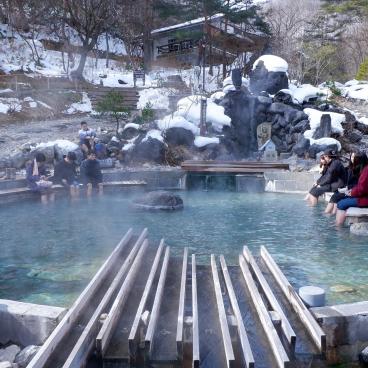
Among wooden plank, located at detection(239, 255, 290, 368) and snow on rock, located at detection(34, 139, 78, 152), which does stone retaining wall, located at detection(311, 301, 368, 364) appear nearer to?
wooden plank, located at detection(239, 255, 290, 368)

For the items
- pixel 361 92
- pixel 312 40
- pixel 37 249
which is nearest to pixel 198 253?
pixel 37 249

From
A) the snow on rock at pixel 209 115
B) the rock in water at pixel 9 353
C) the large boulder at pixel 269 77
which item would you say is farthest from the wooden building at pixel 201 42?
the rock in water at pixel 9 353

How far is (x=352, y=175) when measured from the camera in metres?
8.52

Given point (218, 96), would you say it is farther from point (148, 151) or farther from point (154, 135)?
point (148, 151)

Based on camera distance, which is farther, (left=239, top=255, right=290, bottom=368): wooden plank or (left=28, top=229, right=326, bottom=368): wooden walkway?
(left=28, top=229, right=326, bottom=368): wooden walkway

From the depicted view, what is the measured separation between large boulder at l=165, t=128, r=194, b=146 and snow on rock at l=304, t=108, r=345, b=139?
184 inches

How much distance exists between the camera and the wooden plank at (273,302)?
3.55 meters

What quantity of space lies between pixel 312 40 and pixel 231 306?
35.3m

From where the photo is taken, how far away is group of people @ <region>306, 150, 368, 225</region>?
7.57m

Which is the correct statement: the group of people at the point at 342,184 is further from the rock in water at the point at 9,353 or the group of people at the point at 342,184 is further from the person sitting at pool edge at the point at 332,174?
the rock in water at the point at 9,353

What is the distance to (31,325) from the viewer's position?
12.5ft

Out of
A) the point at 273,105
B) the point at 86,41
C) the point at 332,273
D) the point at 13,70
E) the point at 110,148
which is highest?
the point at 86,41

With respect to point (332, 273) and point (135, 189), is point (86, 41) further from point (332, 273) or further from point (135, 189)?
point (332, 273)

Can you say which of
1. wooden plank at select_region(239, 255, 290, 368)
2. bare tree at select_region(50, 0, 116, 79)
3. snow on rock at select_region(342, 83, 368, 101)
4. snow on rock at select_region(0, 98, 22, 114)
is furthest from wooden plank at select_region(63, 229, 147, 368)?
bare tree at select_region(50, 0, 116, 79)
